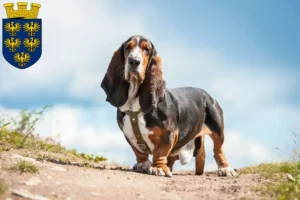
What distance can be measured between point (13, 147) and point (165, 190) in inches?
147

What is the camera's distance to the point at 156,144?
8375mm

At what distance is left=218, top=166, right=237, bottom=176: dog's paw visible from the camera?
980 cm

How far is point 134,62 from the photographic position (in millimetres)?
7719

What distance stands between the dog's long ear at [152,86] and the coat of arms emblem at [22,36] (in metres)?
4.25

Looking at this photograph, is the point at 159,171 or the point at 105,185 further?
the point at 159,171

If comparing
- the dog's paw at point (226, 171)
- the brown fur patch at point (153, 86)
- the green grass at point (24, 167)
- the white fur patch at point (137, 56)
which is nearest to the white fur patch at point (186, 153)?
the dog's paw at point (226, 171)

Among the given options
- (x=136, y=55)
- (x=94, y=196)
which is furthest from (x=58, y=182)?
(x=136, y=55)

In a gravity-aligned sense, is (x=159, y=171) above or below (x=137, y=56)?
below

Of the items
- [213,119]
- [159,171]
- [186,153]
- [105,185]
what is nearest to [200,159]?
[186,153]

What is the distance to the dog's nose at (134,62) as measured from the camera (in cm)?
770

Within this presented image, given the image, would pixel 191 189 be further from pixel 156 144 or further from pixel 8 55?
pixel 8 55

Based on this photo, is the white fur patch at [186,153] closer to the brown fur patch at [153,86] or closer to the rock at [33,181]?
the brown fur patch at [153,86]

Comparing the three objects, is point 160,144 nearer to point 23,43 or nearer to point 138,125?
point 138,125

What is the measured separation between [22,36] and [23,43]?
17cm
